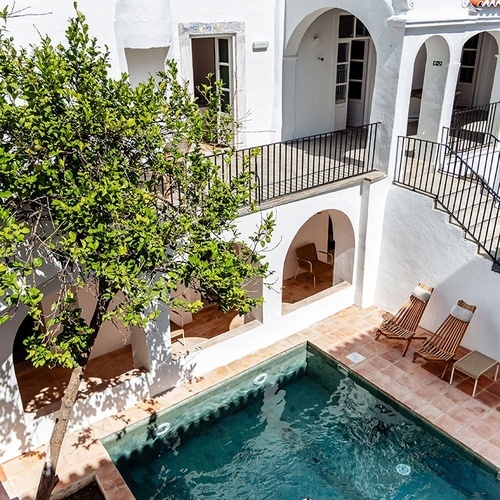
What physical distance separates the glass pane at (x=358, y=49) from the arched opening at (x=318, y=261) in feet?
15.8

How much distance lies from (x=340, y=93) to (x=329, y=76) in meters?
0.84

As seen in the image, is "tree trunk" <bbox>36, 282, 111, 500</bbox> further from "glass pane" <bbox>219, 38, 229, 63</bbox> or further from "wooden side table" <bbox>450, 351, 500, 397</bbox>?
"glass pane" <bbox>219, 38, 229, 63</bbox>

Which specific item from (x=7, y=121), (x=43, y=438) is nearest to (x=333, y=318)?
(x=43, y=438)

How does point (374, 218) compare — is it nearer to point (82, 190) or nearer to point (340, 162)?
point (340, 162)

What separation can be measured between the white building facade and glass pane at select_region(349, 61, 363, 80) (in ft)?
3.20

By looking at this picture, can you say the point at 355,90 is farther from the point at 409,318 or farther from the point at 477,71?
the point at 409,318

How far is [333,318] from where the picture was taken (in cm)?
1305

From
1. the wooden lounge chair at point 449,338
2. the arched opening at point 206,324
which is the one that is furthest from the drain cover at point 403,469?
the arched opening at point 206,324

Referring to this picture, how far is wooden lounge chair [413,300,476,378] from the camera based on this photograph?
10.8 metres

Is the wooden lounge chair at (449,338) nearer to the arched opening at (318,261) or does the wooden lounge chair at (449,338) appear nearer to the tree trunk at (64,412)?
the arched opening at (318,261)

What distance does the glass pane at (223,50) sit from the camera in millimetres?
12922

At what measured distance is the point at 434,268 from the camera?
11.9 m

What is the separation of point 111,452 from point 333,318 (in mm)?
6211

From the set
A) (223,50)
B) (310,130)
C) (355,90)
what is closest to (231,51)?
(223,50)
